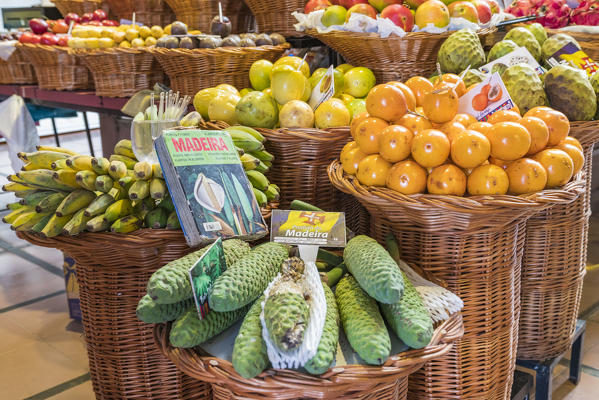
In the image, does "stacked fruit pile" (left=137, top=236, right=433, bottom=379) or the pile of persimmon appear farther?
the pile of persimmon

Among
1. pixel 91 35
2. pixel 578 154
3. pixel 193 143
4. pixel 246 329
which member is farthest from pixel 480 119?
pixel 91 35

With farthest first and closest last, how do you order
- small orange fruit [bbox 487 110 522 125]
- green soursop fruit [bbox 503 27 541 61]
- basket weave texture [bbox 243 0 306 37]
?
basket weave texture [bbox 243 0 306 37], green soursop fruit [bbox 503 27 541 61], small orange fruit [bbox 487 110 522 125]

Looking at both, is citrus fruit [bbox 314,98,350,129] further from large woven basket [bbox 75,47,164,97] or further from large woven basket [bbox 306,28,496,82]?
large woven basket [bbox 75,47,164,97]

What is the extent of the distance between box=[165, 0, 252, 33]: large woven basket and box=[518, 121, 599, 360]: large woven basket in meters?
1.96

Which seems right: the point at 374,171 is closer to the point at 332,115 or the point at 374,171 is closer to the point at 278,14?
the point at 332,115

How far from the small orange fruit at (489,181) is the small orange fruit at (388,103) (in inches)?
9.7

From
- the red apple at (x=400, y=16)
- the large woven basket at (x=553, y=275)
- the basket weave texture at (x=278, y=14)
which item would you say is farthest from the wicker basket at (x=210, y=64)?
the large woven basket at (x=553, y=275)

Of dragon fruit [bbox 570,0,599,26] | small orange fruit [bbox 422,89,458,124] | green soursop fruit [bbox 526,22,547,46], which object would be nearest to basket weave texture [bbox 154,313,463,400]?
small orange fruit [bbox 422,89,458,124]

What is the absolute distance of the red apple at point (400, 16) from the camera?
1921 millimetres

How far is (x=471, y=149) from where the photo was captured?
1.20 m

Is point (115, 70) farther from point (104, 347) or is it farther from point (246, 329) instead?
point (246, 329)

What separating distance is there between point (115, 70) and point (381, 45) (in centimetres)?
151

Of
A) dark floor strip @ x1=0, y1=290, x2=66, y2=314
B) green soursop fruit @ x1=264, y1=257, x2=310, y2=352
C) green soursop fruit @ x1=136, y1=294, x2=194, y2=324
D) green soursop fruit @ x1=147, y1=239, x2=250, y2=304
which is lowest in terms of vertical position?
dark floor strip @ x1=0, y1=290, x2=66, y2=314

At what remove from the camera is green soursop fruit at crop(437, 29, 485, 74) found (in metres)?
1.75
